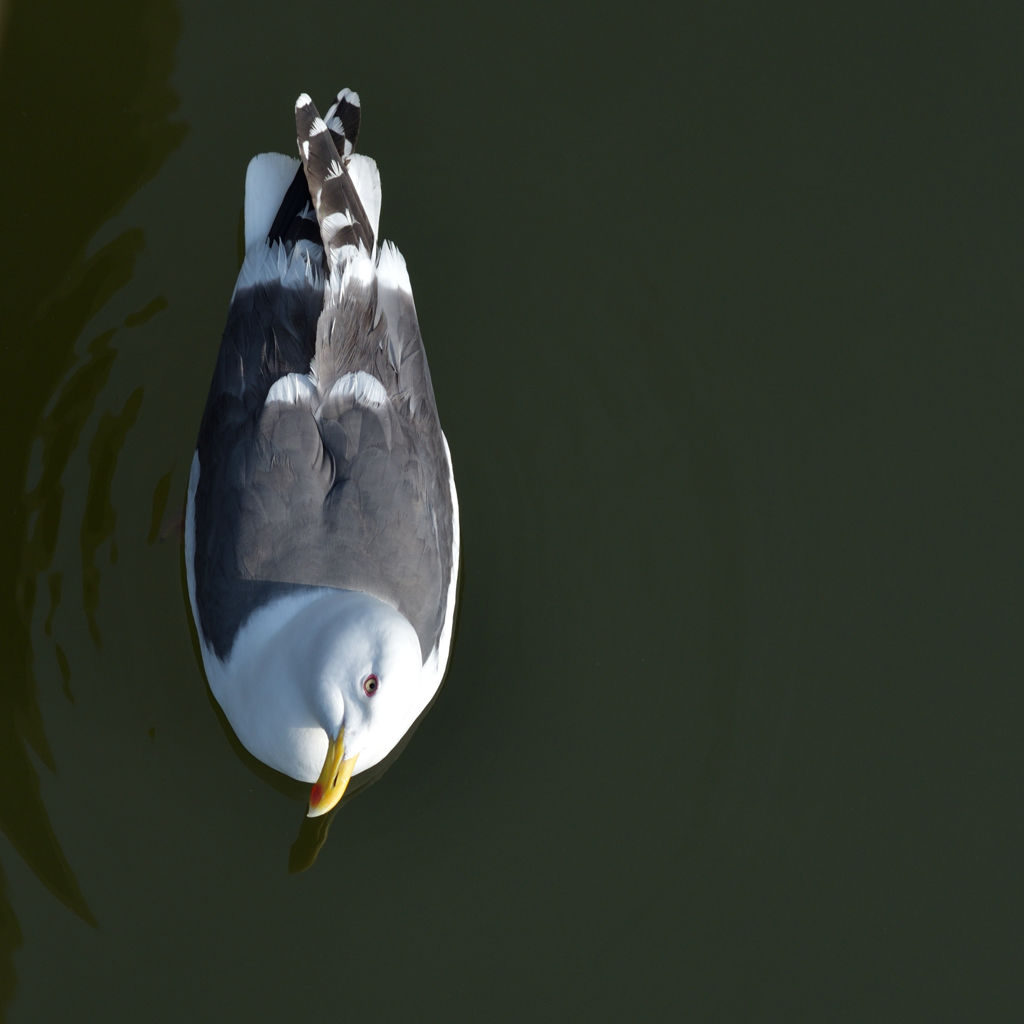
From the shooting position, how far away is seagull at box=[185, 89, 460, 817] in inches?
114

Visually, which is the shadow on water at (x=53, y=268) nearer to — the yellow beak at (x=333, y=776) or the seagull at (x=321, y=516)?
the seagull at (x=321, y=516)

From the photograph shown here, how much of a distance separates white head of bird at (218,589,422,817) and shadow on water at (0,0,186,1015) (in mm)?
859

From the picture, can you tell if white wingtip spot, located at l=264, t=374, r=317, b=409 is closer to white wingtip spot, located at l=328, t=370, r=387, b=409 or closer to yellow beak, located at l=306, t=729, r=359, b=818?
white wingtip spot, located at l=328, t=370, r=387, b=409

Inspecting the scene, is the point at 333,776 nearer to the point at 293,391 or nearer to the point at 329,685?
the point at 329,685

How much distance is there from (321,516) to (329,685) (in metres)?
0.45

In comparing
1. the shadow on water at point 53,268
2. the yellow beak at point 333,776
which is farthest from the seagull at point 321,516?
the shadow on water at point 53,268

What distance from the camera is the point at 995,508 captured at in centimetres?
370

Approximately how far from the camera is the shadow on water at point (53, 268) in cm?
346

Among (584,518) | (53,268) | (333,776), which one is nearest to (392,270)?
(584,518)

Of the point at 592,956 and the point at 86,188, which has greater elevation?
the point at 86,188

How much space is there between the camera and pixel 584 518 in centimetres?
368

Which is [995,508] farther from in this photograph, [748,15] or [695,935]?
[748,15]

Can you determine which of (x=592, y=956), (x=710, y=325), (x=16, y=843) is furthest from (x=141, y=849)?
(x=710, y=325)

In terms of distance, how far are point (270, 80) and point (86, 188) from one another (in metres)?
0.76
